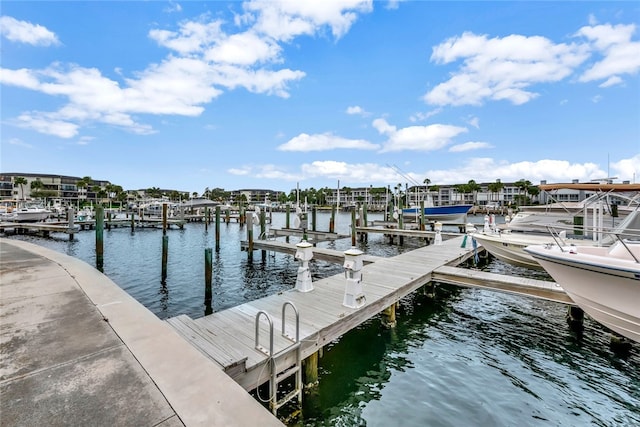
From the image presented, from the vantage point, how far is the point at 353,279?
6.45 meters

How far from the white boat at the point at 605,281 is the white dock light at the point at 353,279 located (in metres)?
4.40

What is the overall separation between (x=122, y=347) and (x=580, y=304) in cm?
908

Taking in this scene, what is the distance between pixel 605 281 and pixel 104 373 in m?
8.54

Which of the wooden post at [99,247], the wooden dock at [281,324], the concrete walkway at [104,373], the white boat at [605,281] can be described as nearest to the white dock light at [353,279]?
the wooden dock at [281,324]

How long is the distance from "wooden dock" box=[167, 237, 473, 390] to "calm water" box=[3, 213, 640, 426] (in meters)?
0.93

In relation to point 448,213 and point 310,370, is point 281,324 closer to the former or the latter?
point 310,370

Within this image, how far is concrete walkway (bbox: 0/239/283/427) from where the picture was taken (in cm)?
238

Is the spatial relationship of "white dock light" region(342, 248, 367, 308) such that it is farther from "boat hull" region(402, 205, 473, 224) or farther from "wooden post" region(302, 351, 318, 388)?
"boat hull" region(402, 205, 473, 224)

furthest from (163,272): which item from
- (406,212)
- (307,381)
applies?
(406,212)

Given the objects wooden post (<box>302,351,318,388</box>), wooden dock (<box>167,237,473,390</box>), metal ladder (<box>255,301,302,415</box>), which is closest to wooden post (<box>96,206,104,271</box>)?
wooden dock (<box>167,237,473,390</box>)

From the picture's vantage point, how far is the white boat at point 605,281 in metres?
5.32

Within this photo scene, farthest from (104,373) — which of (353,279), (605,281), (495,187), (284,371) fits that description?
(495,187)

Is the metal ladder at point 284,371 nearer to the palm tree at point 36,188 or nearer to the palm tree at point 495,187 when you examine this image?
the palm tree at point 495,187

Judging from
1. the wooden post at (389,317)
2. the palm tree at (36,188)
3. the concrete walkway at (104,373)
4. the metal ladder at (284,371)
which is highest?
the palm tree at (36,188)
